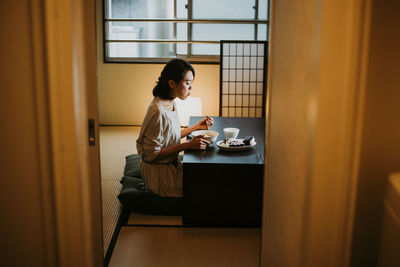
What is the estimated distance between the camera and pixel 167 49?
5.40 m

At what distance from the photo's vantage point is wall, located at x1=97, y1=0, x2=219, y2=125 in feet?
17.5

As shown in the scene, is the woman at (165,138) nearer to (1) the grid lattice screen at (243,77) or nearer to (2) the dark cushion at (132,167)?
(2) the dark cushion at (132,167)

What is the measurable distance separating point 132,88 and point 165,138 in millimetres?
2856

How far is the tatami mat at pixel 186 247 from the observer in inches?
85.1

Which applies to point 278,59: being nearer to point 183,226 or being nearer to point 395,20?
point 395,20

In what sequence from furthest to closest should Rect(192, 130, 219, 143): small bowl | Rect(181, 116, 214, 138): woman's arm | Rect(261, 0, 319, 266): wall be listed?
Rect(181, 116, 214, 138): woman's arm, Rect(192, 130, 219, 143): small bowl, Rect(261, 0, 319, 266): wall

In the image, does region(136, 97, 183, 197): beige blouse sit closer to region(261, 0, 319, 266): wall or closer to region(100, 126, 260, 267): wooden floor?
region(100, 126, 260, 267): wooden floor

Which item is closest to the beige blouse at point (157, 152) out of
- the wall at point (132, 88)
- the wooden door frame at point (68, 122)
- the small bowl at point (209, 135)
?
the small bowl at point (209, 135)

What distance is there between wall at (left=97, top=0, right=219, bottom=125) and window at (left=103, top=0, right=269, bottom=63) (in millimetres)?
115

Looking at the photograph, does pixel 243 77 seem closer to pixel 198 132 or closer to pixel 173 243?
pixel 198 132

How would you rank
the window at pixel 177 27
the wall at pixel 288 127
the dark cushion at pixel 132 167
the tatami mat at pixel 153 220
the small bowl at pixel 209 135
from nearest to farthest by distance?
1. the wall at pixel 288 127
2. the tatami mat at pixel 153 220
3. the small bowl at pixel 209 135
4. the dark cushion at pixel 132 167
5. the window at pixel 177 27

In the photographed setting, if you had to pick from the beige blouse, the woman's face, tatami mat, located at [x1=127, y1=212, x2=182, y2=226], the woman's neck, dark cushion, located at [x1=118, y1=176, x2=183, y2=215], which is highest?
the woman's face

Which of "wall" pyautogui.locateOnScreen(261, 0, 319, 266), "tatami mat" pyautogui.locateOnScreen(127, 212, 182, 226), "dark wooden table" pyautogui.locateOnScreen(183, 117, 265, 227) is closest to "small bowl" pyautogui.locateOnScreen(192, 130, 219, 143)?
"dark wooden table" pyautogui.locateOnScreen(183, 117, 265, 227)

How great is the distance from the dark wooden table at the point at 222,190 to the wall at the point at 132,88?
2849mm
